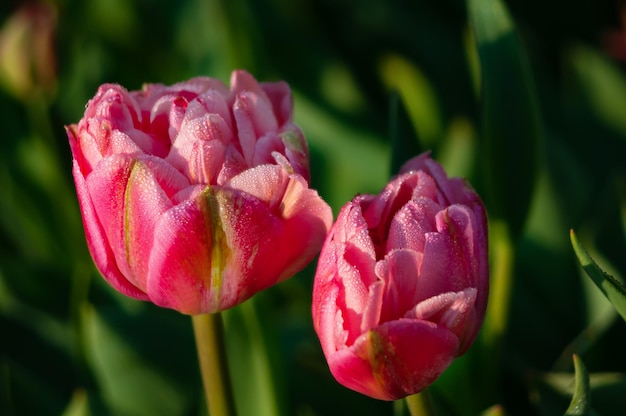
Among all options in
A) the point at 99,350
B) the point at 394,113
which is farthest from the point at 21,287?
the point at 394,113

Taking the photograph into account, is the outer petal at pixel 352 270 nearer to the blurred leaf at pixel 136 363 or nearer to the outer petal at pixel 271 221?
the outer petal at pixel 271 221

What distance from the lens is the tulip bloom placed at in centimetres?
54

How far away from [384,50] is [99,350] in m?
0.92

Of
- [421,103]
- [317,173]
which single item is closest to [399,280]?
[317,173]

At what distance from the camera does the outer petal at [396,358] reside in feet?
1.76

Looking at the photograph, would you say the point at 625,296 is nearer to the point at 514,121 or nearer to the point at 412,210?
the point at 412,210

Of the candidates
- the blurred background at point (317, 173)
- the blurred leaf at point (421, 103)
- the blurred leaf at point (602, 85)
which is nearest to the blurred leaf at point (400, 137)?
the blurred background at point (317, 173)

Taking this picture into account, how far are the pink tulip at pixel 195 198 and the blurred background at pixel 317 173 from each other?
9.1 inches

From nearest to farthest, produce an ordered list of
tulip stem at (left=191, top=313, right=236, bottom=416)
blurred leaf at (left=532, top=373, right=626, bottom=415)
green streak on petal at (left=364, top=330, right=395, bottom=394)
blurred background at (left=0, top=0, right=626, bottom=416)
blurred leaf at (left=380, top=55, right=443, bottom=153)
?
green streak on petal at (left=364, top=330, right=395, bottom=394), tulip stem at (left=191, top=313, right=236, bottom=416), blurred leaf at (left=532, top=373, right=626, bottom=415), blurred background at (left=0, top=0, right=626, bottom=416), blurred leaf at (left=380, top=55, right=443, bottom=153)

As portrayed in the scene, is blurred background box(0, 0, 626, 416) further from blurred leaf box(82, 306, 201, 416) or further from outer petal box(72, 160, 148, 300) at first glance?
outer petal box(72, 160, 148, 300)

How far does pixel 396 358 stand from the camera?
546mm

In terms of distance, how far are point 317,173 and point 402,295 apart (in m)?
0.71

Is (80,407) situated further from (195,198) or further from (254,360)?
(195,198)

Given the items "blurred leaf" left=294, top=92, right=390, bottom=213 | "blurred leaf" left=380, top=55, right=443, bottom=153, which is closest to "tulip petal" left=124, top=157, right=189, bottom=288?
"blurred leaf" left=294, top=92, right=390, bottom=213
